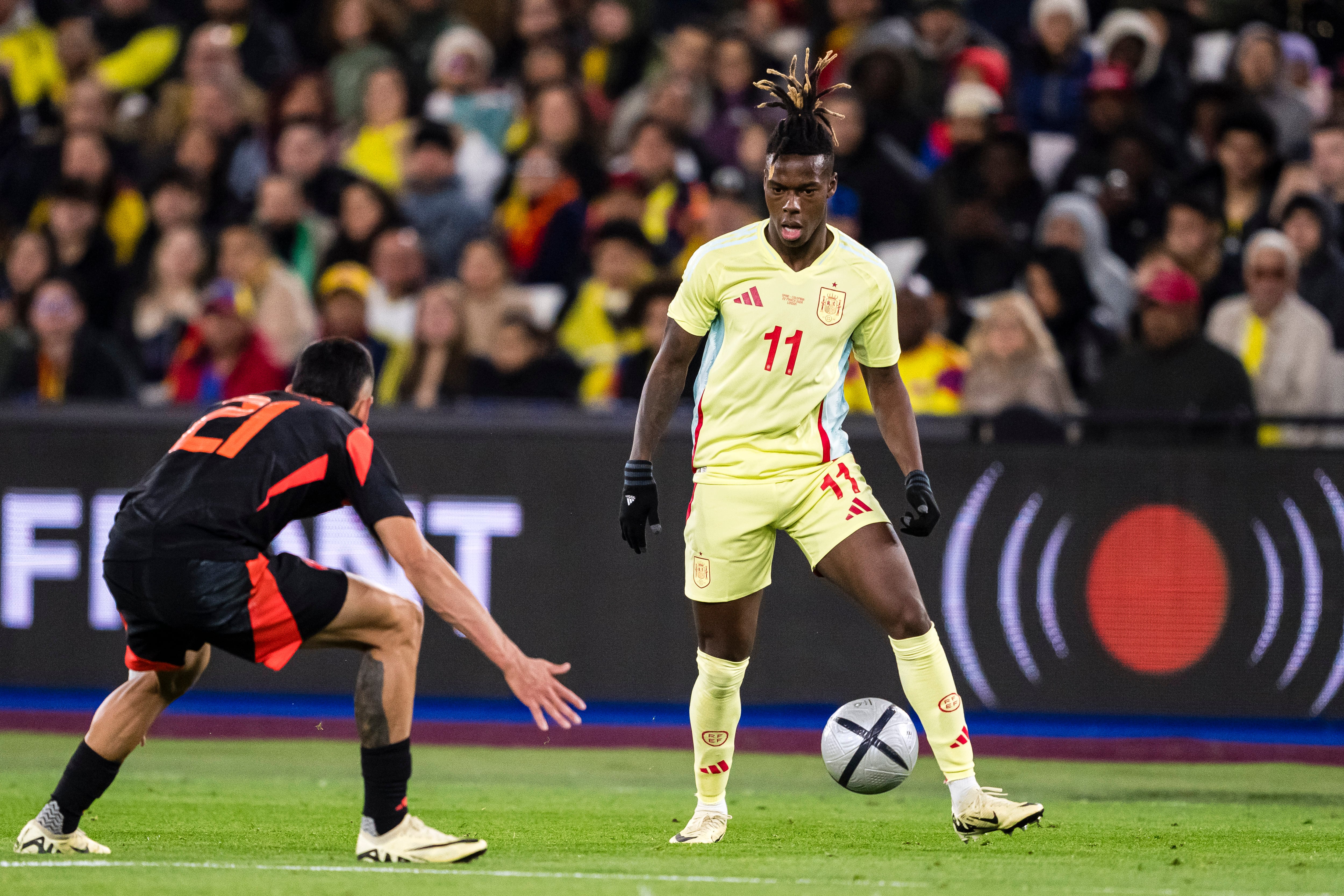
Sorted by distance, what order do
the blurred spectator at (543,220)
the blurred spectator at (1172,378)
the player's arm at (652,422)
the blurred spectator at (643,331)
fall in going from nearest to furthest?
1. the player's arm at (652,422)
2. the blurred spectator at (1172,378)
3. the blurred spectator at (643,331)
4. the blurred spectator at (543,220)

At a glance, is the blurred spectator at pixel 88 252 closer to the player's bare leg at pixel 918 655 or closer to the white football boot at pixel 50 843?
the white football boot at pixel 50 843

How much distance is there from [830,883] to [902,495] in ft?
16.1

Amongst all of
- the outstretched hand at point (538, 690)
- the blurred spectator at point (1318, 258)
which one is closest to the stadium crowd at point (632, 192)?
the blurred spectator at point (1318, 258)

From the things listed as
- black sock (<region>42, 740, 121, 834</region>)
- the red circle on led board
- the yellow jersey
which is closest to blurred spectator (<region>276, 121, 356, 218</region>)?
the red circle on led board

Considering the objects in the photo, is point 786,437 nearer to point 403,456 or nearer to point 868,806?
point 868,806

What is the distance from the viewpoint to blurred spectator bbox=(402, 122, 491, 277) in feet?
43.0

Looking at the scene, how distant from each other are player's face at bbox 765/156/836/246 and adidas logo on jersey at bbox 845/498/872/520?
3.23 ft

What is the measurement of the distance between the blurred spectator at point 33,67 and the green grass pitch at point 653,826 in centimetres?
720

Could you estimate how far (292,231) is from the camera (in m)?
13.2

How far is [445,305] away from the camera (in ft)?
38.3

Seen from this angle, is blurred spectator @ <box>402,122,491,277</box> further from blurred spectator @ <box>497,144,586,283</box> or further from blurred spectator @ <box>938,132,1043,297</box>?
blurred spectator @ <box>938,132,1043,297</box>

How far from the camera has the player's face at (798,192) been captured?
21.4 ft

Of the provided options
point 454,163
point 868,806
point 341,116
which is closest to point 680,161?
point 454,163

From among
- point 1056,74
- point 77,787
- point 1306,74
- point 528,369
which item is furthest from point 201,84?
point 77,787
